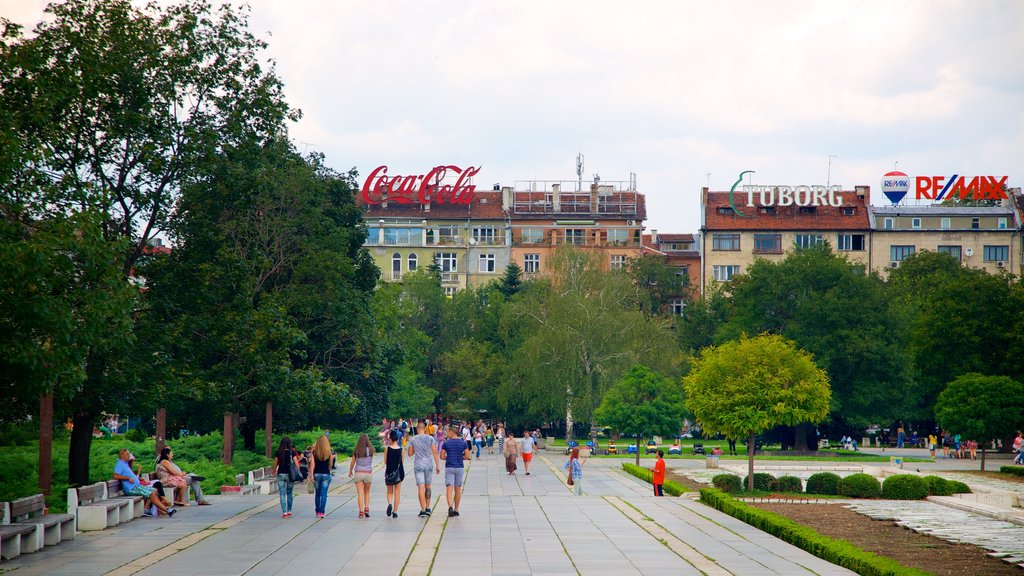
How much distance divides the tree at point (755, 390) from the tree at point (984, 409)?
1975 centimetres

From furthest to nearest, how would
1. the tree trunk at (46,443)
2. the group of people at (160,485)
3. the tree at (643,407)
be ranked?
the tree at (643,407) < the group of people at (160,485) < the tree trunk at (46,443)

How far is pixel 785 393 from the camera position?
3325 cm

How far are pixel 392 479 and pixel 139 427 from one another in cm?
3107

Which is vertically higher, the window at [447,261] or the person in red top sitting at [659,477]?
the window at [447,261]

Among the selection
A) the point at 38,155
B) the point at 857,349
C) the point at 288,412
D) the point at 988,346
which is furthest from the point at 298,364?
the point at 988,346

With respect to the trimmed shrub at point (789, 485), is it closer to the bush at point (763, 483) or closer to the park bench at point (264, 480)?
the bush at point (763, 483)

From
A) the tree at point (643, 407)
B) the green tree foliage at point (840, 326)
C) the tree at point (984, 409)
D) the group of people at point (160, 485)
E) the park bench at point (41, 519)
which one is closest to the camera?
the park bench at point (41, 519)

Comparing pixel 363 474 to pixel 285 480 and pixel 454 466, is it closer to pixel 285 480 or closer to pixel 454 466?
pixel 285 480

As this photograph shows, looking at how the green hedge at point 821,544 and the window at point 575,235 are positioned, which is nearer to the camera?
the green hedge at point 821,544

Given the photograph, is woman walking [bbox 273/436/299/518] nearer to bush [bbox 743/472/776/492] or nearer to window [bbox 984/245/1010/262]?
bush [bbox 743/472/776/492]

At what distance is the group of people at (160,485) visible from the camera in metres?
22.9

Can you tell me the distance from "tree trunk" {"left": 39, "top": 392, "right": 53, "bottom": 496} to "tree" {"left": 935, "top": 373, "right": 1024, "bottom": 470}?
40.6 metres

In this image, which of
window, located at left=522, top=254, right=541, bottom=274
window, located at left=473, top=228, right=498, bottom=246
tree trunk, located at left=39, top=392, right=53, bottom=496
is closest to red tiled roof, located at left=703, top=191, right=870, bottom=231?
window, located at left=522, top=254, right=541, bottom=274

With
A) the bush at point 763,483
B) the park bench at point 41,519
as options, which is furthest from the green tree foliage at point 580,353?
the park bench at point 41,519
